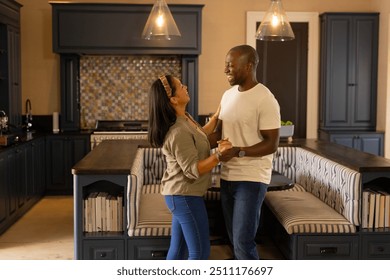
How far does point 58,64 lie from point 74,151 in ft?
4.13

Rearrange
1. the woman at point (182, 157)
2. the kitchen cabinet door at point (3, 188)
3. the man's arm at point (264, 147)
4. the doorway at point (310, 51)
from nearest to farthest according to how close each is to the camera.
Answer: the woman at point (182, 157), the man's arm at point (264, 147), the kitchen cabinet door at point (3, 188), the doorway at point (310, 51)

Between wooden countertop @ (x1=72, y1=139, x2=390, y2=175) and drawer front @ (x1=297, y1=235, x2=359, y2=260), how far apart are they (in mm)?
474

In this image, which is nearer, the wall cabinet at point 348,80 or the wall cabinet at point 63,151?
the wall cabinet at point 63,151

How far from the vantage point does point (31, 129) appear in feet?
24.5

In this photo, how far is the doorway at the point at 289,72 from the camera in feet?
25.1

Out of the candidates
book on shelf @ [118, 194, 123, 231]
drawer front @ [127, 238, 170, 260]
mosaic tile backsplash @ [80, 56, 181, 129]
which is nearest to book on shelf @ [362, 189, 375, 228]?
drawer front @ [127, 238, 170, 260]

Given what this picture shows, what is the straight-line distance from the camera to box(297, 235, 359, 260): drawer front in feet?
12.6

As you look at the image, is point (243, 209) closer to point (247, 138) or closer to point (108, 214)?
point (247, 138)

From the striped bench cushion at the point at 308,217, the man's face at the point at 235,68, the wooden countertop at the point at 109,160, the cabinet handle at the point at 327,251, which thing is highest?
the man's face at the point at 235,68

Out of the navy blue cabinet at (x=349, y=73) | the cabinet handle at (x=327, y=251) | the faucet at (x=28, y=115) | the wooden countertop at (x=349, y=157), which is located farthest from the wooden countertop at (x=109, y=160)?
the navy blue cabinet at (x=349, y=73)

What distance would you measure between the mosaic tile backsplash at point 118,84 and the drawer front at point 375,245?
4203 mm

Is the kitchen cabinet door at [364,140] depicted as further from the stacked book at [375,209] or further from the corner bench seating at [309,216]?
the stacked book at [375,209]

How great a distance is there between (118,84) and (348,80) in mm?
2917

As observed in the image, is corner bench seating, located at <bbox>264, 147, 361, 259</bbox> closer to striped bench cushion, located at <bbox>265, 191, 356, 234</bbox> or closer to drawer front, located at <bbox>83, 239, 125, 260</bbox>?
striped bench cushion, located at <bbox>265, 191, 356, 234</bbox>
